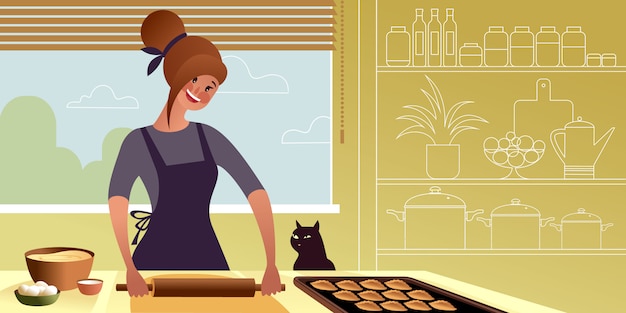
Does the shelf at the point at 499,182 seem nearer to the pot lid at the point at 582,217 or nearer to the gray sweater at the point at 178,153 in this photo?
the pot lid at the point at 582,217

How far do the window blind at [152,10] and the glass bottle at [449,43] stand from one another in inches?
21.9

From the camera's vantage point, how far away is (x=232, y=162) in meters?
1.94

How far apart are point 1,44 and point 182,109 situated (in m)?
1.82

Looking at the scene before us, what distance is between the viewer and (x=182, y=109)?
1.94 metres

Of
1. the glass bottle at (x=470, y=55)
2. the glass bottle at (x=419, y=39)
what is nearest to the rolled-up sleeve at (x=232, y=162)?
the glass bottle at (x=419, y=39)

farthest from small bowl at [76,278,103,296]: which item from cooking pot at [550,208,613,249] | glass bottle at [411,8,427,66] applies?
cooking pot at [550,208,613,249]

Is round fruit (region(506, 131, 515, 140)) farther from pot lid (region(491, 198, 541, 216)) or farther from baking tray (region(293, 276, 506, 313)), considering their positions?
baking tray (region(293, 276, 506, 313))

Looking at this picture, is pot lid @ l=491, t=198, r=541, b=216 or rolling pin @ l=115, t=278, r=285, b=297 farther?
pot lid @ l=491, t=198, r=541, b=216

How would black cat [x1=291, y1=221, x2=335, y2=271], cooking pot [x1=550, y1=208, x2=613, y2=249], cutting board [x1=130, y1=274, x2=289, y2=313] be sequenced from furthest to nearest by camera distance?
cooking pot [x1=550, y1=208, x2=613, y2=249]
black cat [x1=291, y1=221, x2=335, y2=271]
cutting board [x1=130, y1=274, x2=289, y2=313]

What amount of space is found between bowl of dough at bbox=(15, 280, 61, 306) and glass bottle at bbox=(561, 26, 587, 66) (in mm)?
2753

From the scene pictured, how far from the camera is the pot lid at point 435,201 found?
11.1 ft

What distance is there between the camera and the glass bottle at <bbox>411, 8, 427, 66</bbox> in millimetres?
3383

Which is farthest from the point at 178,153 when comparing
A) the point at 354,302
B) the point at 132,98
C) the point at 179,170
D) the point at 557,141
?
the point at 557,141

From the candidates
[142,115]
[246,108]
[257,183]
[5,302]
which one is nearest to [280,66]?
[246,108]
